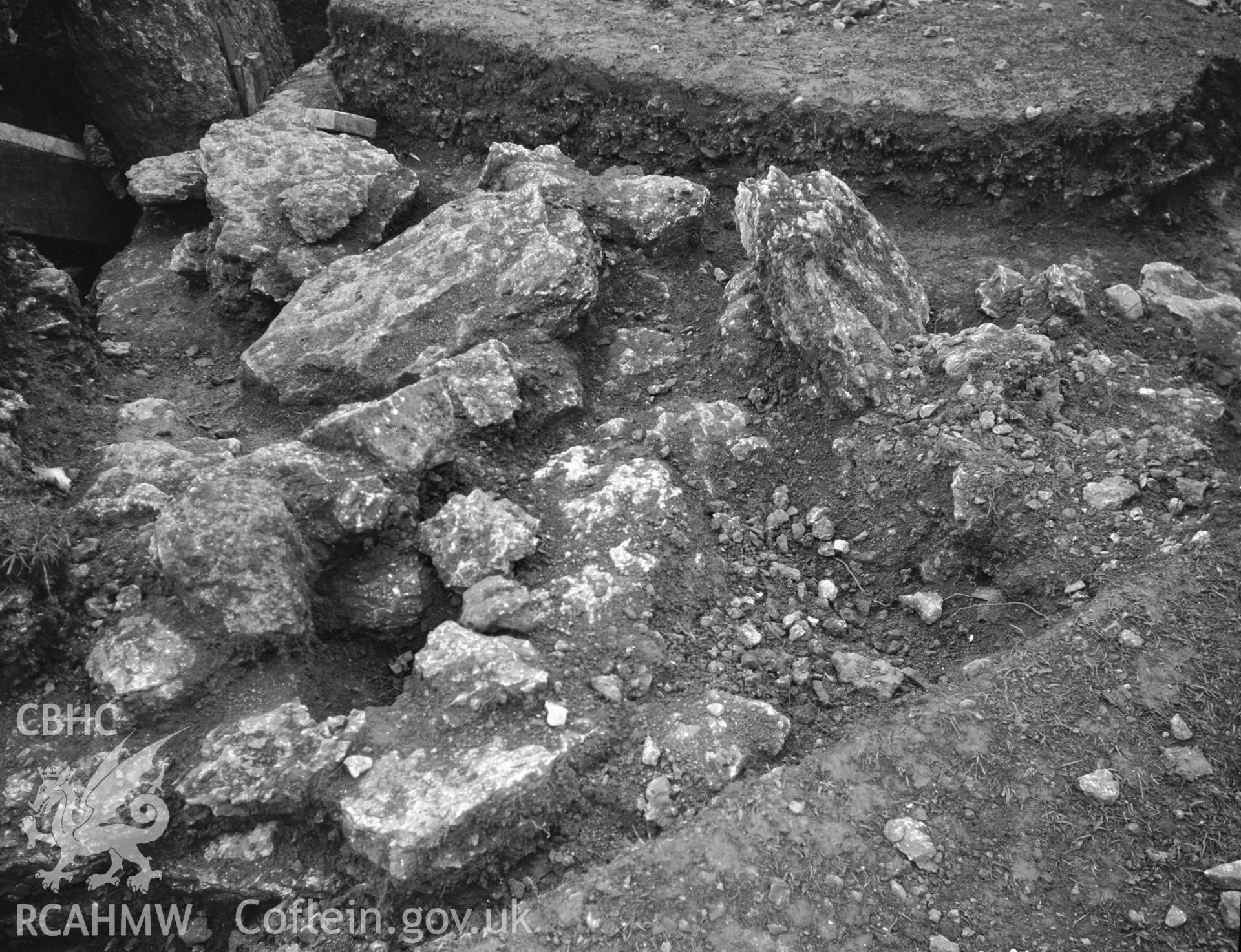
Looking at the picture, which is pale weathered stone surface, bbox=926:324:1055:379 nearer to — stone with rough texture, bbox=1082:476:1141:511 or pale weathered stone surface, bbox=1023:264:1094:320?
pale weathered stone surface, bbox=1023:264:1094:320

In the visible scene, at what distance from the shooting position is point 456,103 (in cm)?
650

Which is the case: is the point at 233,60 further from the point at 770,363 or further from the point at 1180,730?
the point at 1180,730

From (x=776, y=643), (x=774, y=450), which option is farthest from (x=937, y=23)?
(x=776, y=643)

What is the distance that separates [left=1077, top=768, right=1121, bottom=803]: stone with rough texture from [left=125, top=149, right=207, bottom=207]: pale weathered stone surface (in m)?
6.33

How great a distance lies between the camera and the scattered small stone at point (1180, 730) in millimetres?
2797

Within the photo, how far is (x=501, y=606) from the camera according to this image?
3330 millimetres

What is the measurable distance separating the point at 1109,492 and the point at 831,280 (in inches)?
64.3

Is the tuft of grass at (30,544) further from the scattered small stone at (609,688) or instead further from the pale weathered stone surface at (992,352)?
the pale weathered stone surface at (992,352)

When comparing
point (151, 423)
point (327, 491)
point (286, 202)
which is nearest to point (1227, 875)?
point (327, 491)

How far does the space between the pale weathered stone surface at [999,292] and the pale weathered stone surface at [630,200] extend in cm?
173

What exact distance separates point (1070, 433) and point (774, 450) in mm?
1305

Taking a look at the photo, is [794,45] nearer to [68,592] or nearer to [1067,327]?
[1067,327]

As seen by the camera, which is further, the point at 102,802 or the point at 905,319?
the point at 905,319

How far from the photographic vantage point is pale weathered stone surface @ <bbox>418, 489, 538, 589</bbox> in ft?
11.6
